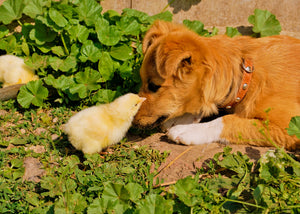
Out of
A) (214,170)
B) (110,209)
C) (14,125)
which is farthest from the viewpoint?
(14,125)

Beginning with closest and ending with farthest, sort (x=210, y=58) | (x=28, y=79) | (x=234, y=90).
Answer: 1. (x=210, y=58)
2. (x=234, y=90)
3. (x=28, y=79)

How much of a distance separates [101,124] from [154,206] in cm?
127

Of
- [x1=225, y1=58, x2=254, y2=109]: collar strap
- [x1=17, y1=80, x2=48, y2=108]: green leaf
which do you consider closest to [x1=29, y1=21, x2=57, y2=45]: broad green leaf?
[x1=17, y1=80, x2=48, y2=108]: green leaf

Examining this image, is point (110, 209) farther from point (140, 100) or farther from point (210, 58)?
point (210, 58)

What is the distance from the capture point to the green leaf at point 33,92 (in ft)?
14.7

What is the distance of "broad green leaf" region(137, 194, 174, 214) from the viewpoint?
267cm

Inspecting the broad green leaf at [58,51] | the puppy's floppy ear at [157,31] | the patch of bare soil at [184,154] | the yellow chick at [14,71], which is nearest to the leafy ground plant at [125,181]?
the patch of bare soil at [184,154]

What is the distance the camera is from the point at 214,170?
341 cm

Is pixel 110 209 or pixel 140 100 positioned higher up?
pixel 140 100

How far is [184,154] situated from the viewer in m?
3.81

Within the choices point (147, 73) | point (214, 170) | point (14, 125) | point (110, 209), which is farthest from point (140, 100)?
point (14, 125)

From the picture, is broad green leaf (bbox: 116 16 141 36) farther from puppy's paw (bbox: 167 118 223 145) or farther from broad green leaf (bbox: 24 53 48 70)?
puppy's paw (bbox: 167 118 223 145)

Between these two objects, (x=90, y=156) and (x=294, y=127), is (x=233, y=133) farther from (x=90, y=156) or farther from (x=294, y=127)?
(x=90, y=156)

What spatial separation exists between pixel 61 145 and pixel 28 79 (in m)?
1.42
